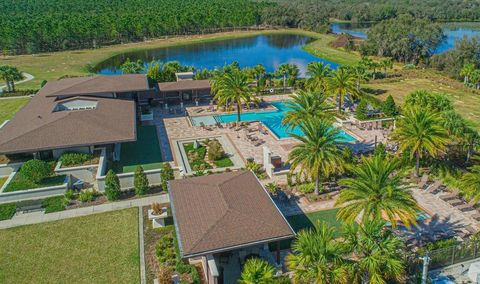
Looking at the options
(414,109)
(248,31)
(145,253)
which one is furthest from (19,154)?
(248,31)

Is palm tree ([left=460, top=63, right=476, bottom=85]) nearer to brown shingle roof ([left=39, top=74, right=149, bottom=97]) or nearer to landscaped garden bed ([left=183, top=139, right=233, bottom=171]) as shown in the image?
landscaped garden bed ([left=183, top=139, right=233, bottom=171])

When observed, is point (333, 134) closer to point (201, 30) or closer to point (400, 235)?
point (400, 235)

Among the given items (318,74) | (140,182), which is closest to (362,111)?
(318,74)

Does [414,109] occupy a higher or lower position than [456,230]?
higher

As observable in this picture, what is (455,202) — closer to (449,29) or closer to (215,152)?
(215,152)

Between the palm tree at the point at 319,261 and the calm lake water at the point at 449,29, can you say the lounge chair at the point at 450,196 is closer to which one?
the palm tree at the point at 319,261

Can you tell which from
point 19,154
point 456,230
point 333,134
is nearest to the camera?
point 456,230

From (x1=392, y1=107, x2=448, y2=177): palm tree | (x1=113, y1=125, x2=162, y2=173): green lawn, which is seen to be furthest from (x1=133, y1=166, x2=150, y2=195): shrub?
(x1=392, y1=107, x2=448, y2=177): palm tree
